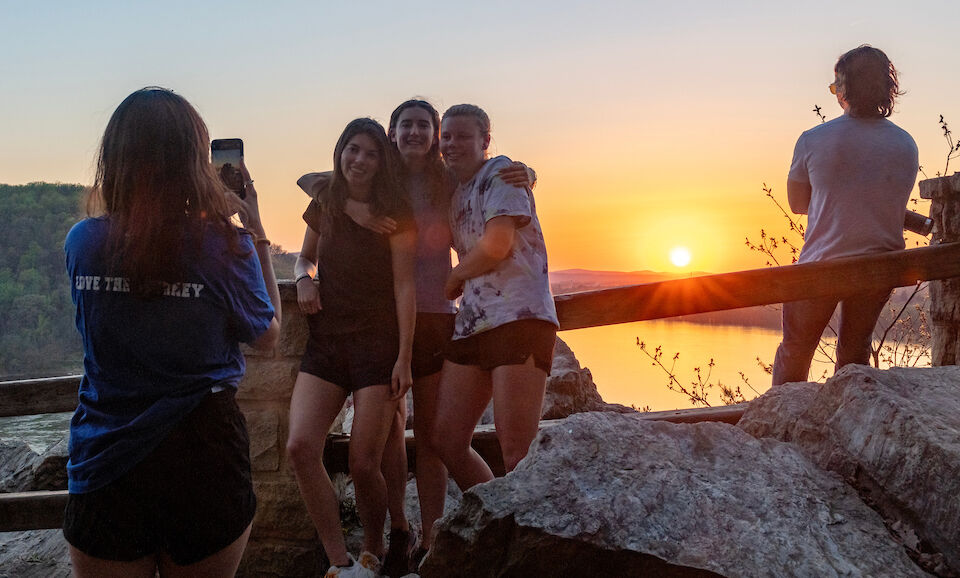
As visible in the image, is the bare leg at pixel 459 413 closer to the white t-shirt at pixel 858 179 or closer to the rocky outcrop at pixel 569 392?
the white t-shirt at pixel 858 179

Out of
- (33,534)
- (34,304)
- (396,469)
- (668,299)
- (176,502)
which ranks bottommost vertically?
(34,304)

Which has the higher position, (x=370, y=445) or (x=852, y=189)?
(x=852, y=189)

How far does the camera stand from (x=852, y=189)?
10.4ft

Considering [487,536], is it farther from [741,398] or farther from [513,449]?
[741,398]

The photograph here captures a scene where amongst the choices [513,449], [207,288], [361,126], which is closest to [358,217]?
[361,126]

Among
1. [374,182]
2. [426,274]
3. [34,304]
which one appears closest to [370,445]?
[426,274]

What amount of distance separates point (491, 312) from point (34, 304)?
6456cm

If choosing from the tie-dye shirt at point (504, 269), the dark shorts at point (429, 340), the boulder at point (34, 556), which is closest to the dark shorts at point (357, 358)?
the dark shorts at point (429, 340)

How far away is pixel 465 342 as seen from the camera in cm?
264

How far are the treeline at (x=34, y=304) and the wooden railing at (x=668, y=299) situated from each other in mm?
56841

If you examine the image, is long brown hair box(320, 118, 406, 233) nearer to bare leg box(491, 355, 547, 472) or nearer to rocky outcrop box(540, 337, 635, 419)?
bare leg box(491, 355, 547, 472)

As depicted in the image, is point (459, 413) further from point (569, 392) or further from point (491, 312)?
point (569, 392)

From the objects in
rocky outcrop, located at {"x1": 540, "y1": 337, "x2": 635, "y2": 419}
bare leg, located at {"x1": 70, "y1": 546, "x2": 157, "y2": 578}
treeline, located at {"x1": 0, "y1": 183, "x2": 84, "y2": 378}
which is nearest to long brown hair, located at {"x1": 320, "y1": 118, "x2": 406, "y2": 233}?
bare leg, located at {"x1": 70, "y1": 546, "x2": 157, "y2": 578}

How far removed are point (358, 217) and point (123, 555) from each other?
4.96 feet
